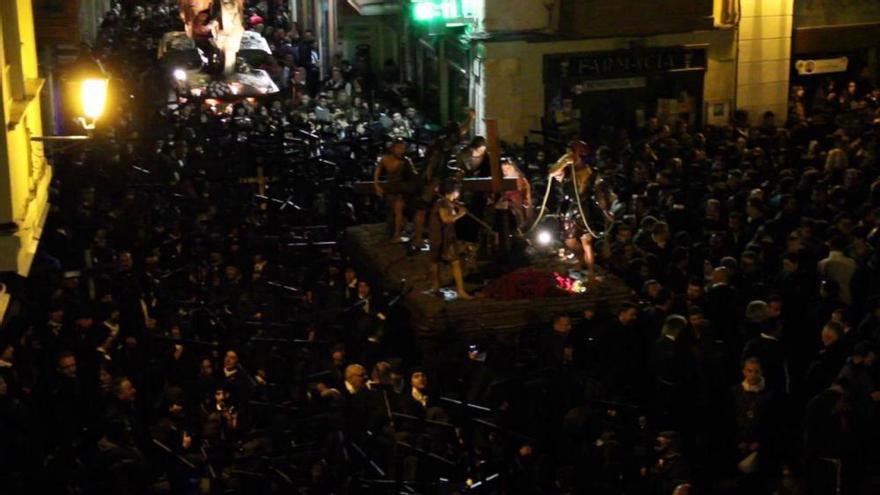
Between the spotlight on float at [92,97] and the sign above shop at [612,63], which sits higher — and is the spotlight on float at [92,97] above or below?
above

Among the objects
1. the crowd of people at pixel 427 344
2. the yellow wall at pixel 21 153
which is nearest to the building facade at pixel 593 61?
the crowd of people at pixel 427 344

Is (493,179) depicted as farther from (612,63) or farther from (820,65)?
(820,65)

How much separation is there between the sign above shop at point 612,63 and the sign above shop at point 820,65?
2.52 m

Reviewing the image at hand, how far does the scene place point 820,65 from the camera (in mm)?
28984

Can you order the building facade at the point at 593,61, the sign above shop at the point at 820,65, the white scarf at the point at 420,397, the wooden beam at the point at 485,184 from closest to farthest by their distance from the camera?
the white scarf at the point at 420,397 → the wooden beam at the point at 485,184 → the building facade at the point at 593,61 → the sign above shop at the point at 820,65

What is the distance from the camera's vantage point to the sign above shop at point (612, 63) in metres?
27.3

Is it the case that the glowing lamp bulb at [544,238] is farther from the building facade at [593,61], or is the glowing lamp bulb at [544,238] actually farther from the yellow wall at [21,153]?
the building facade at [593,61]

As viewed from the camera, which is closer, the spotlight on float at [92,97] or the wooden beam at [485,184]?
the spotlight on float at [92,97]

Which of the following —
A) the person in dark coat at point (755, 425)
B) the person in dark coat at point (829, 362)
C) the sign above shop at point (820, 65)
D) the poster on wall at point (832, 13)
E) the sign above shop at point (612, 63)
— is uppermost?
the poster on wall at point (832, 13)

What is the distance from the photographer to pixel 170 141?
23.6 metres

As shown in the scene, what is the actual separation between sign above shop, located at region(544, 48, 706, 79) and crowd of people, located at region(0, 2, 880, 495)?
15.9 ft

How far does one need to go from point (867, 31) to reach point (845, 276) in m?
14.0

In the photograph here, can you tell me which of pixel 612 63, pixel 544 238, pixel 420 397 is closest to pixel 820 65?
pixel 612 63

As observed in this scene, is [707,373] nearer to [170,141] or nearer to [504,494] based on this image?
[504,494]
